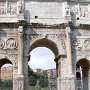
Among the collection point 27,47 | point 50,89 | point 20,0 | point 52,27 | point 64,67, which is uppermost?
point 20,0

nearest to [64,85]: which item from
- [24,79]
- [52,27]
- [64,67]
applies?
[64,67]

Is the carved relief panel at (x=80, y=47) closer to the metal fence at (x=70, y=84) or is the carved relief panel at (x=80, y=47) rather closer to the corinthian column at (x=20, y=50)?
the metal fence at (x=70, y=84)

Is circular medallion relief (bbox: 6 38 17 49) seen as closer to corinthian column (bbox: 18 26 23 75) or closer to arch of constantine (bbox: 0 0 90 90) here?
arch of constantine (bbox: 0 0 90 90)

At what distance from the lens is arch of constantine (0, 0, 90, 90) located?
726 inches

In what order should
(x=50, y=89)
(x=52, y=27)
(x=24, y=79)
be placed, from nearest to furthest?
(x=24, y=79) → (x=52, y=27) → (x=50, y=89)

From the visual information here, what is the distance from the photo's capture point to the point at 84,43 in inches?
765

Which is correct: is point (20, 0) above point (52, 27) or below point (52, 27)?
above

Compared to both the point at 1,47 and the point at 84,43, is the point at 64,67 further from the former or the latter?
the point at 1,47

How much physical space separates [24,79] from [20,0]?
17.2ft

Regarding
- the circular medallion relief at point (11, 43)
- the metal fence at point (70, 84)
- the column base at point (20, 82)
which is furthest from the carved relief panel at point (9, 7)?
the metal fence at point (70, 84)

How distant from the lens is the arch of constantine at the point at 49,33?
1844cm

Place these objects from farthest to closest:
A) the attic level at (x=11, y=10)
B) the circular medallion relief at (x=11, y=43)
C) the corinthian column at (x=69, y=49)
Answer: the attic level at (x=11, y=10) < the circular medallion relief at (x=11, y=43) < the corinthian column at (x=69, y=49)

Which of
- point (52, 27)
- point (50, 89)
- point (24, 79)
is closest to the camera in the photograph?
point (24, 79)

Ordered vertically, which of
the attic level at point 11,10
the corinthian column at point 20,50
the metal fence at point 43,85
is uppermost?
the attic level at point 11,10
